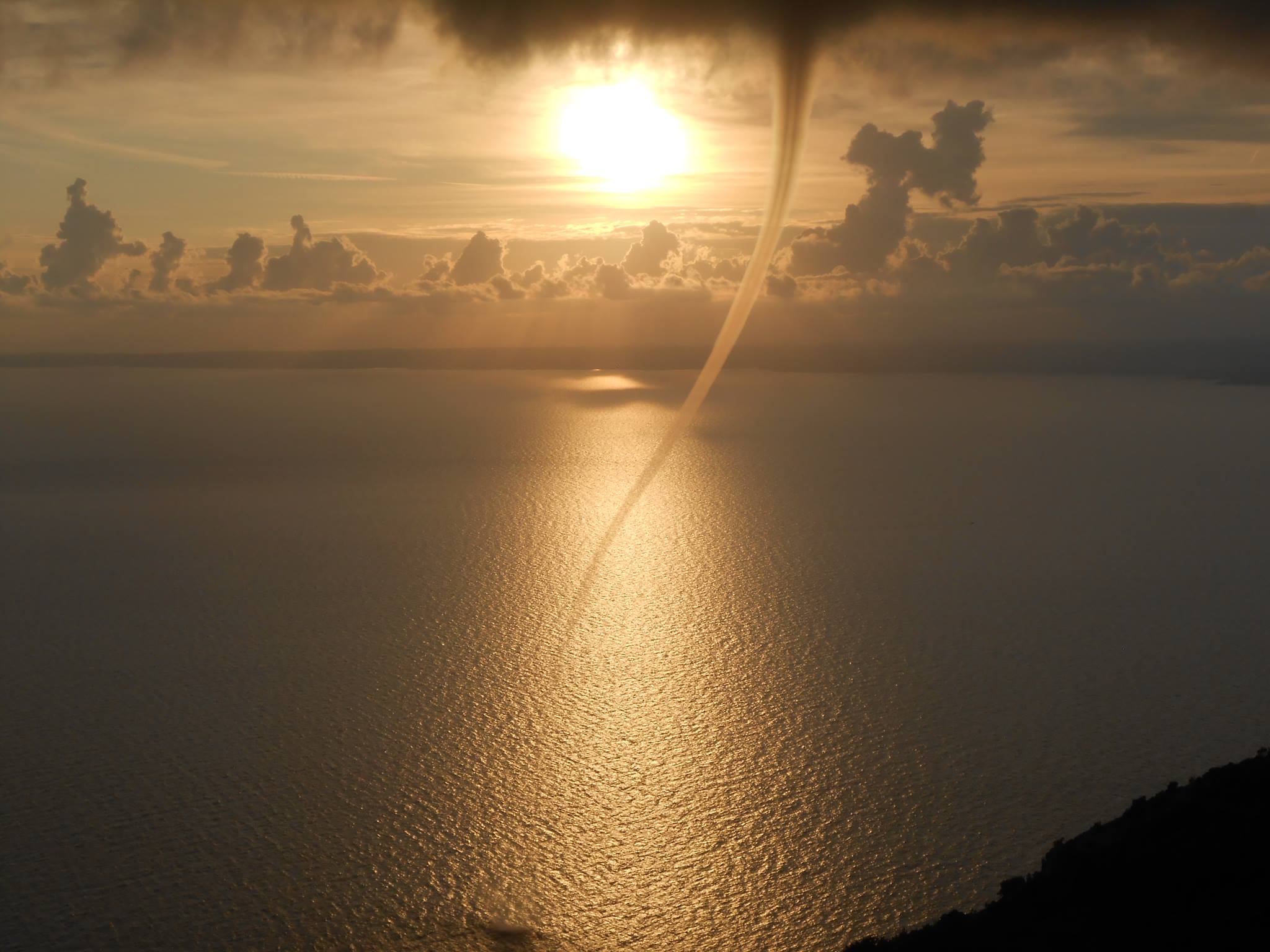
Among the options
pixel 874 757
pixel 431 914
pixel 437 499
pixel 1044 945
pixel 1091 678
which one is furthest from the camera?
pixel 437 499

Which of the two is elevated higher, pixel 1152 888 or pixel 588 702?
pixel 588 702

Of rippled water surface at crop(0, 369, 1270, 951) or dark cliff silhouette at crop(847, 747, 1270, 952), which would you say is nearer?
dark cliff silhouette at crop(847, 747, 1270, 952)

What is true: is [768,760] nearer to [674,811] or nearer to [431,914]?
[674,811]

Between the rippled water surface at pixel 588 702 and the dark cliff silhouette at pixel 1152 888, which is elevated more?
the rippled water surface at pixel 588 702

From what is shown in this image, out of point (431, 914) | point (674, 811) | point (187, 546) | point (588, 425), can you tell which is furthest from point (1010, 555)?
point (588, 425)

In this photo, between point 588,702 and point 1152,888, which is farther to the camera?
point 588,702
